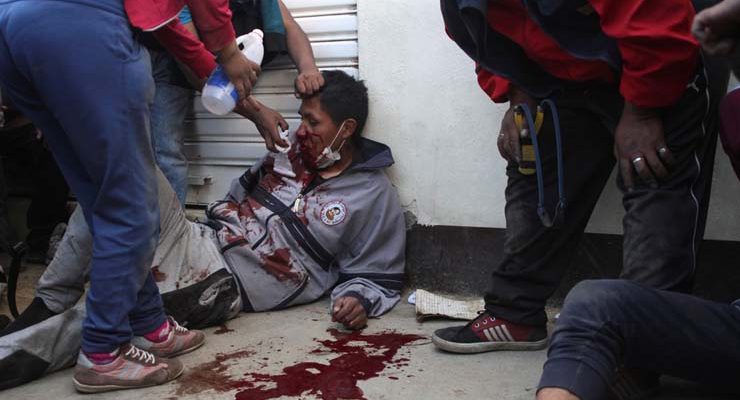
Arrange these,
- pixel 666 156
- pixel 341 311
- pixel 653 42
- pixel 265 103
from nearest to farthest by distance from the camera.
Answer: pixel 653 42 < pixel 666 156 < pixel 341 311 < pixel 265 103

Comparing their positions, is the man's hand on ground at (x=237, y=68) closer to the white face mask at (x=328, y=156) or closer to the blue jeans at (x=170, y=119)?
the white face mask at (x=328, y=156)

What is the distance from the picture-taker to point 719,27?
1387mm

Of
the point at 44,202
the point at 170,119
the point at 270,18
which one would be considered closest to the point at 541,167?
the point at 270,18

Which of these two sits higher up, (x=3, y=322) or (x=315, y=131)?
(x=315, y=131)

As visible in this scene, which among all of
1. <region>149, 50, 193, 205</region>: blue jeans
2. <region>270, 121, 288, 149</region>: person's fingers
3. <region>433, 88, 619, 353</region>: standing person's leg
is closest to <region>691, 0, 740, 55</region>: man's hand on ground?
<region>433, 88, 619, 353</region>: standing person's leg

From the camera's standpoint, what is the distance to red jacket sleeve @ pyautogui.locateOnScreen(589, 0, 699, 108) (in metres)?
1.84

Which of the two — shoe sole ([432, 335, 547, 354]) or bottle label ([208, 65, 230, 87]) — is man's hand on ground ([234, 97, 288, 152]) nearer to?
bottle label ([208, 65, 230, 87])

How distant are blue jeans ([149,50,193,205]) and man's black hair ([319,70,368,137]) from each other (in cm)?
72

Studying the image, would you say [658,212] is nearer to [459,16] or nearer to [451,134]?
[459,16]

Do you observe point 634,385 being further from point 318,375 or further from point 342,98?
point 342,98

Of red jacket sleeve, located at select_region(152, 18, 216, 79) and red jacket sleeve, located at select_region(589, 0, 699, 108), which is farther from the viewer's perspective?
red jacket sleeve, located at select_region(152, 18, 216, 79)

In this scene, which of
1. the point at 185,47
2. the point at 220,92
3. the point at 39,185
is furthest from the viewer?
the point at 39,185

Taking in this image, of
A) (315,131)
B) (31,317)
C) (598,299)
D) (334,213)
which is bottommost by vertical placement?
(31,317)

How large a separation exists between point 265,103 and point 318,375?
1.64 m
